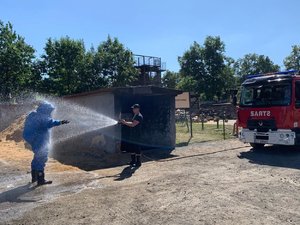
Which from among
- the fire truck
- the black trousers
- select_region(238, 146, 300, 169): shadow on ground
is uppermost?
the fire truck

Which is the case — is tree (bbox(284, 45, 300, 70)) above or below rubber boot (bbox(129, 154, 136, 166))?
above

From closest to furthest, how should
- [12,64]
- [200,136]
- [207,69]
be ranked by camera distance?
[200,136], [12,64], [207,69]

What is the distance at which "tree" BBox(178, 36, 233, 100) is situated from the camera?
56.8m

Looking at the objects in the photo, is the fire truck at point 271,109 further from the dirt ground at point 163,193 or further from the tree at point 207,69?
the tree at point 207,69

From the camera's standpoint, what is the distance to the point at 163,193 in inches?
301

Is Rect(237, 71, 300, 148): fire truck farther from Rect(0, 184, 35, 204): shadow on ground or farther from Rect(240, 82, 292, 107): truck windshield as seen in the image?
Rect(0, 184, 35, 204): shadow on ground

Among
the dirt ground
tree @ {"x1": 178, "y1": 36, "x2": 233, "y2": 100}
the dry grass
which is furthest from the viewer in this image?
tree @ {"x1": 178, "y1": 36, "x2": 233, "y2": 100}

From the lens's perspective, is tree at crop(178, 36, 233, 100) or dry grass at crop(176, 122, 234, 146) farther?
tree at crop(178, 36, 233, 100)

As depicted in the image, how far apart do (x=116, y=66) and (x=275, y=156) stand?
35.1 metres

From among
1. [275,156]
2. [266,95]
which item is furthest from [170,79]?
[275,156]

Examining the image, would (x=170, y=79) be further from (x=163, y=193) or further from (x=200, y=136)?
(x=163, y=193)

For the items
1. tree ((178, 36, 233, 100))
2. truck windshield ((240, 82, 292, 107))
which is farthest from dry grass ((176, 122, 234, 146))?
tree ((178, 36, 233, 100))

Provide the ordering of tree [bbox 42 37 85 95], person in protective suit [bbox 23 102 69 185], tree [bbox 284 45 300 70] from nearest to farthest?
person in protective suit [bbox 23 102 69 185] < tree [bbox 42 37 85 95] < tree [bbox 284 45 300 70]

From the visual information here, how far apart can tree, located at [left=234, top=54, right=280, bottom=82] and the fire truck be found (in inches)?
2831
